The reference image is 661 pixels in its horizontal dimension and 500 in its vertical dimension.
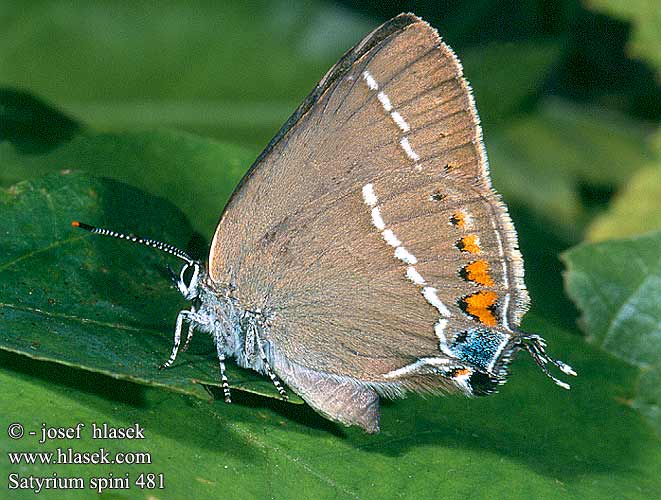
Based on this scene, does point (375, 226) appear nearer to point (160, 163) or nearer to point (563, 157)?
point (160, 163)

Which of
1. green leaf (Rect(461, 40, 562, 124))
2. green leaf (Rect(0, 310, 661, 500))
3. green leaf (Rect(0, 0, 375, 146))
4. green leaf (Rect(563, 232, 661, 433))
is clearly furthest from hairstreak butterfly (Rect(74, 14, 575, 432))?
green leaf (Rect(461, 40, 562, 124))

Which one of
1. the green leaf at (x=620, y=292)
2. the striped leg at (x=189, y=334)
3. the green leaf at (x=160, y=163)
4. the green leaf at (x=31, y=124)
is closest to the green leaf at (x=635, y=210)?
the green leaf at (x=620, y=292)

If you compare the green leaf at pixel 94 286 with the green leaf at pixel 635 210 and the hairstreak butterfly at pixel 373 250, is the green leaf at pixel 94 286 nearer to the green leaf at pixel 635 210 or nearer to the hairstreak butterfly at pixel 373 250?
the hairstreak butterfly at pixel 373 250

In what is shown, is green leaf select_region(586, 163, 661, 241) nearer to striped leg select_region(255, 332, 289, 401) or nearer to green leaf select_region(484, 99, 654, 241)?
green leaf select_region(484, 99, 654, 241)

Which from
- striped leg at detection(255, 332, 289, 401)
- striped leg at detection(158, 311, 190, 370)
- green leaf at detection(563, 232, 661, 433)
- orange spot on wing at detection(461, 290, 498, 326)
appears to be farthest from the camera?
green leaf at detection(563, 232, 661, 433)

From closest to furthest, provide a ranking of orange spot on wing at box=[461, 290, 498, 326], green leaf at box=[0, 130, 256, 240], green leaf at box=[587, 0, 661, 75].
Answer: orange spot on wing at box=[461, 290, 498, 326] < green leaf at box=[0, 130, 256, 240] < green leaf at box=[587, 0, 661, 75]

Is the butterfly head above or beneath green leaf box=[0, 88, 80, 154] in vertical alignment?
beneath

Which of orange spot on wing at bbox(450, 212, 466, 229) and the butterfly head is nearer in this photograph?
orange spot on wing at bbox(450, 212, 466, 229)
